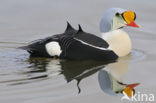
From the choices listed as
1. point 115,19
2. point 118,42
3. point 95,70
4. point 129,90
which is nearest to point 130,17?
point 115,19

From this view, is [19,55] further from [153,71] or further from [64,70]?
[153,71]

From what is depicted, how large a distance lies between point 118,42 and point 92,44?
657 millimetres

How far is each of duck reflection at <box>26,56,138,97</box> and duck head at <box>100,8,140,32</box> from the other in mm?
650

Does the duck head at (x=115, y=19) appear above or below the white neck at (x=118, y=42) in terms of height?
above

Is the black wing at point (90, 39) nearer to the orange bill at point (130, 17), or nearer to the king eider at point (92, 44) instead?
the king eider at point (92, 44)

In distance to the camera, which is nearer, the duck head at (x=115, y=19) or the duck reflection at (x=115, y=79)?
the duck reflection at (x=115, y=79)

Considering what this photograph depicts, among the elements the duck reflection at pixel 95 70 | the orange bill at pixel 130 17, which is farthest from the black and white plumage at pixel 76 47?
the orange bill at pixel 130 17

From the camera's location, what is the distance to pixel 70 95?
Result: 27.6ft

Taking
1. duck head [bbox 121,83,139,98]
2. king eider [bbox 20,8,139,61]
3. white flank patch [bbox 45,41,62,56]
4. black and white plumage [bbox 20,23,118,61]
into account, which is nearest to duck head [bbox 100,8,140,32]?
king eider [bbox 20,8,139,61]

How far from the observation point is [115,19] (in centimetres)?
1074

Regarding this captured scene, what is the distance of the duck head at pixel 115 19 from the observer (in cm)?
1070

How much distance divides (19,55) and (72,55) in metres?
1.10

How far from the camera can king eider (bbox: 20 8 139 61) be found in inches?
406

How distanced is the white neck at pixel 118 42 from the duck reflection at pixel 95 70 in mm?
152
